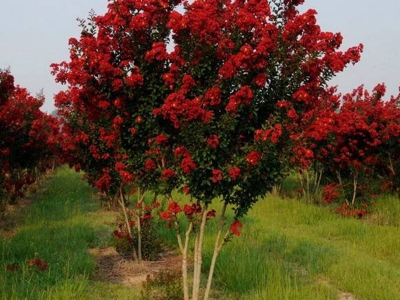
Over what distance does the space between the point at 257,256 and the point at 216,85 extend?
3776mm

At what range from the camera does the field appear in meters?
6.20

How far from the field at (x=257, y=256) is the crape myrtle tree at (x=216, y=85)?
1.54 metres

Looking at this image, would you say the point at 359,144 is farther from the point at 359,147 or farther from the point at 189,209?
the point at 189,209

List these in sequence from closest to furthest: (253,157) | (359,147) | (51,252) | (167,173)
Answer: (253,157), (167,173), (51,252), (359,147)

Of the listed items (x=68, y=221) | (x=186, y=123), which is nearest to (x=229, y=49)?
(x=186, y=123)

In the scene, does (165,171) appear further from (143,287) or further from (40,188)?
(40,188)

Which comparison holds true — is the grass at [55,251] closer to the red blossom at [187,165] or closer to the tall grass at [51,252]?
the tall grass at [51,252]

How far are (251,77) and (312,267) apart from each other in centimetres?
388

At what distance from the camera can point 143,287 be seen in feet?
21.5

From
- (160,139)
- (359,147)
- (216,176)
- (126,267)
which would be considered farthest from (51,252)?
(359,147)

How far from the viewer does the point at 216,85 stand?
16.6 ft

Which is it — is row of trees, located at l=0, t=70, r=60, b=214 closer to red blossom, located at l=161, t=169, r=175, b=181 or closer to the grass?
the grass

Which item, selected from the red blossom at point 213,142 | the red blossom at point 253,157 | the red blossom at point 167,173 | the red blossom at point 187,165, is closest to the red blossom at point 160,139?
the red blossom at point 167,173

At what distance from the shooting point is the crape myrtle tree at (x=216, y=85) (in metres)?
4.89
